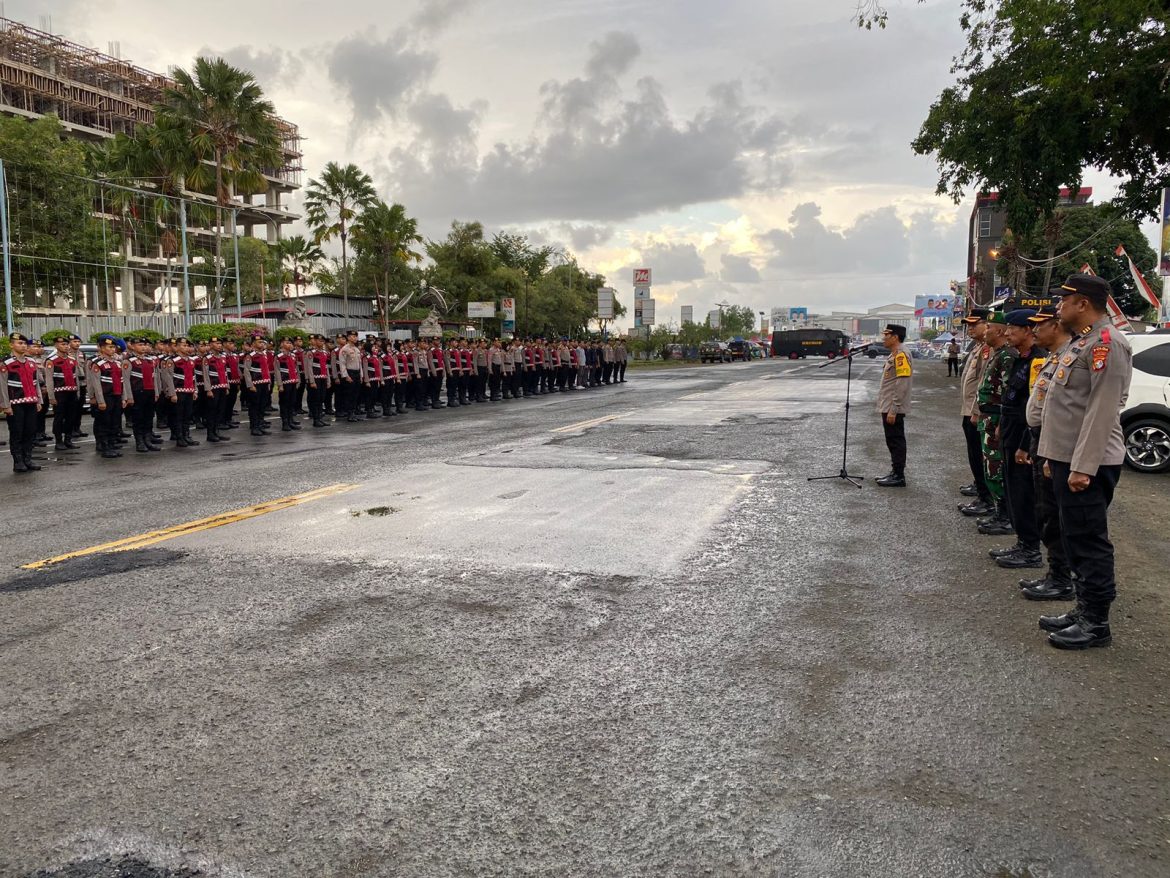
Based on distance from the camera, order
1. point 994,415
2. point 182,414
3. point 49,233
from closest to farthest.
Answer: point 994,415, point 182,414, point 49,233

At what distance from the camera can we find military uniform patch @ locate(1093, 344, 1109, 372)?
4.75 meters

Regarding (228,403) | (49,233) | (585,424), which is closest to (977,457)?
(585,424)

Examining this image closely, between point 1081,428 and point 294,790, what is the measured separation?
440 centimetres

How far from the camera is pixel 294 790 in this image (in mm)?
3156

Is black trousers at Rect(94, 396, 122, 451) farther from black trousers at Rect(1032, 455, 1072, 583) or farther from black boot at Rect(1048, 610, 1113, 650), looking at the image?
black boot at Rect(1048, 610, 1113, 650)

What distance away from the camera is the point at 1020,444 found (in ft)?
21.4

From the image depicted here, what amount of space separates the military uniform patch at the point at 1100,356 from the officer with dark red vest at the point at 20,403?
41.7ft

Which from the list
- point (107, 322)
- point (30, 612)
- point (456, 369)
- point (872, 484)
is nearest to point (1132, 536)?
point (872, 484)

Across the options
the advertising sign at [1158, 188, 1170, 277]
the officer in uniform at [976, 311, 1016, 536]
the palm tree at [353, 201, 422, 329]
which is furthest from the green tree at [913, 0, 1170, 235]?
the palm tree at [353, 201, 422, 329]

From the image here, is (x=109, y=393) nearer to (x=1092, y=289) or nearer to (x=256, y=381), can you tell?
(x=256, y=381)

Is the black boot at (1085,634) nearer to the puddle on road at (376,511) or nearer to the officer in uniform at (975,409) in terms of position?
the officer in uniform at (975,409)

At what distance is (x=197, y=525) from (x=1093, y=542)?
683 cm

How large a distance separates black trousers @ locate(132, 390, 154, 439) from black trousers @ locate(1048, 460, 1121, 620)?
13.7 m

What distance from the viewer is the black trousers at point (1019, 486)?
648cm
